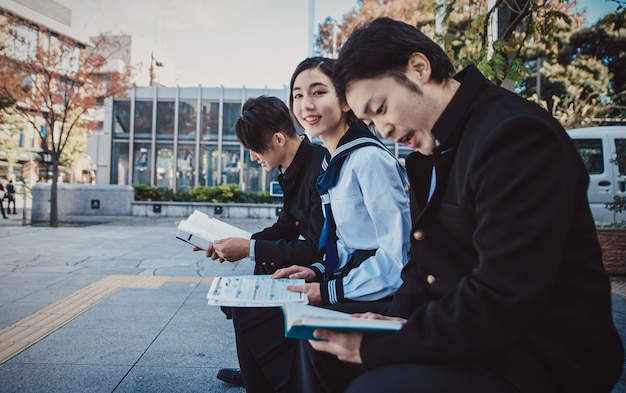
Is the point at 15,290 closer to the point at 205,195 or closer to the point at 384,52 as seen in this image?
the point at 384,52

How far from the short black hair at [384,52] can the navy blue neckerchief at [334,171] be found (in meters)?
0.55

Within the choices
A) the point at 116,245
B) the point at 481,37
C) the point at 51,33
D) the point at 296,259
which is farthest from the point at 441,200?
the point at 51,33

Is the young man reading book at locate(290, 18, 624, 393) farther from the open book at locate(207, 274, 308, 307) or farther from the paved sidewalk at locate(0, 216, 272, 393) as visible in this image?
the paved sidewalk at locate(0, 216, 272, 393)

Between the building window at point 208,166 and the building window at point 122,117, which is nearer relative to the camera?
the building window at point 208,166

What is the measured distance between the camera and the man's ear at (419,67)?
121 centimetres

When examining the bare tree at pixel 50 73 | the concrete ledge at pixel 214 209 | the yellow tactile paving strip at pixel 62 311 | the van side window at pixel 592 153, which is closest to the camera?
the yellow tactile paving strip at pixel 62 311

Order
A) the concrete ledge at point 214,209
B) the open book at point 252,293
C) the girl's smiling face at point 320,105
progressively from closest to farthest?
1. the open book at point 252,293
2. the girl's smiling face at point 320,105
3. the concrete ledge at point 214,209

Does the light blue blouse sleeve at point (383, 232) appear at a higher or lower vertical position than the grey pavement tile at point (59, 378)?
higher

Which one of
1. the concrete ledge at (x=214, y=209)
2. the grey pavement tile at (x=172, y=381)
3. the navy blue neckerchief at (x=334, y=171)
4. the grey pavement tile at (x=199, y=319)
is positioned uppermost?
the navy blue neckerchief at (x=334, y=171)

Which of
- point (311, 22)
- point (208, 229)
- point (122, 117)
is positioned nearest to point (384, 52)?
point (208, 229)

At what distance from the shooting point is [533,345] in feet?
3.11

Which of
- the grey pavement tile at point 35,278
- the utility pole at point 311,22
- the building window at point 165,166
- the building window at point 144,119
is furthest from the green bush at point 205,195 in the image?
the grey pavement tile at point 35,278

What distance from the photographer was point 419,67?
4.00 feet

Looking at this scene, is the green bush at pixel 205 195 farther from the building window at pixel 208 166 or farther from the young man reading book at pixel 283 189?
the young man reading book at pixel 283 189
